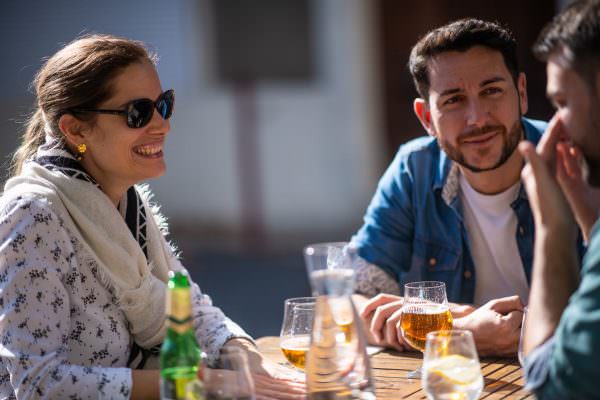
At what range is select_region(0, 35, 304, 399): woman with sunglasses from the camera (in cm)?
276

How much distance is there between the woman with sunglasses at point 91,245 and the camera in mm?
2760

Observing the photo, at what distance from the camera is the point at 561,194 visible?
2.39 meters

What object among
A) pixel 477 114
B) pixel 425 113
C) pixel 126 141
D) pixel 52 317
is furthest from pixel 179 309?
pixel 425 113

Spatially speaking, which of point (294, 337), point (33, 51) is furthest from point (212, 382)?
point (33, 51)

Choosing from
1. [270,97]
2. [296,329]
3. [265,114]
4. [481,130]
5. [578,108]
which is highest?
[578,108]

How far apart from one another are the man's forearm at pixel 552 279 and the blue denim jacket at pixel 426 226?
1.50m

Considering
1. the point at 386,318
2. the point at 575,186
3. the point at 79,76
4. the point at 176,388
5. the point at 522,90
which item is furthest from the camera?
the point at 522,90

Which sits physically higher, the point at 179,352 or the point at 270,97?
the point at 179,352

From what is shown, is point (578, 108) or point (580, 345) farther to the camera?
point (578, 108)

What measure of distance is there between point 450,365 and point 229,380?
0.53 meters

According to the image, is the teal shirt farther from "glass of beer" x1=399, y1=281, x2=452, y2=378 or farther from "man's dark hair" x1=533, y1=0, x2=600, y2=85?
"glass of beer" x1=399, y1=281, x2=452, y2=378

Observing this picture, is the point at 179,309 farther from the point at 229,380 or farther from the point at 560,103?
the point at 560,103

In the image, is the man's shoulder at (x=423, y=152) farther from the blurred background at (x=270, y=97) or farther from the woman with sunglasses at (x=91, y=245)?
the blurred background at (x=270, y=97)

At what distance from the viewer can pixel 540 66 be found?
10922 millimetres
